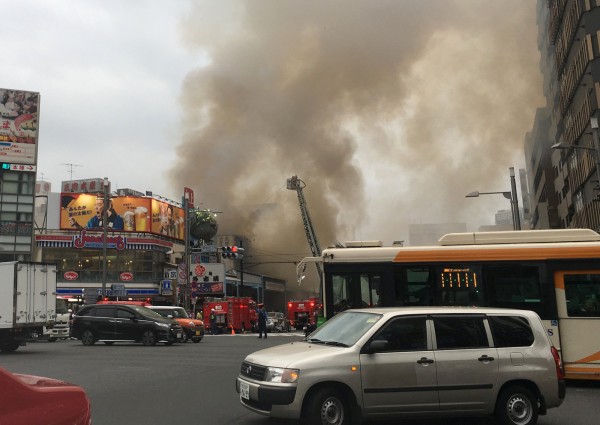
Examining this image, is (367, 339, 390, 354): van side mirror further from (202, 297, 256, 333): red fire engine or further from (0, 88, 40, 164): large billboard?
(0, 88, 40, 164): large billboard

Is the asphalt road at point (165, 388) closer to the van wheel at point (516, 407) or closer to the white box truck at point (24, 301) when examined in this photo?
the van wheel at point (516, 407)

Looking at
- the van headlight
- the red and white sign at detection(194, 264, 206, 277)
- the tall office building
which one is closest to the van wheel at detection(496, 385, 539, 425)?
the van headlight

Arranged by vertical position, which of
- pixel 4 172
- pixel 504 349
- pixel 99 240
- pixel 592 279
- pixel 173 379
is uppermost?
pixel 4 172

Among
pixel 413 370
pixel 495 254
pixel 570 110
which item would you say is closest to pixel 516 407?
pixel 413 370

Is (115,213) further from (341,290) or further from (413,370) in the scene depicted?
(413,370)

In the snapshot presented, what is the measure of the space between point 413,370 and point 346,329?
945mm

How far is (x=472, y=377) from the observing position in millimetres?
6188

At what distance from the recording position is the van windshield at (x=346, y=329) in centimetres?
626

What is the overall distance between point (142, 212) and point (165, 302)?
10039mm

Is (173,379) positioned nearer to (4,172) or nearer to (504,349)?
(504,349)

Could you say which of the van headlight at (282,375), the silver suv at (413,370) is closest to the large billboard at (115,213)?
the silver suv at (413,370)

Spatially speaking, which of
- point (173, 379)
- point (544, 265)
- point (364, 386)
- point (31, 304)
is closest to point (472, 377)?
point (364, 386)

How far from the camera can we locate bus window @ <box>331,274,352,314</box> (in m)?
10.8

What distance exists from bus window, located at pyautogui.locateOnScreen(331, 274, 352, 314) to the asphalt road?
8.50 feet
